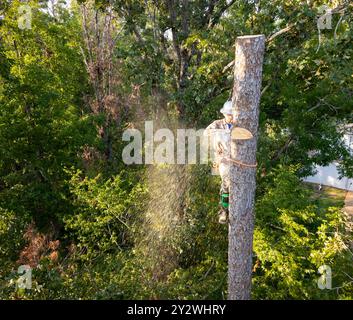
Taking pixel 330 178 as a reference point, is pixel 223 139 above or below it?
below

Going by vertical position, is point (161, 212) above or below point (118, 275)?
above

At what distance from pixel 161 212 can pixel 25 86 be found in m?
4.84

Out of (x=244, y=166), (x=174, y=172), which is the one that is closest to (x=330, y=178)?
(x=174, y=172)

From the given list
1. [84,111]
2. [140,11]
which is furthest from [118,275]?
[84,111]

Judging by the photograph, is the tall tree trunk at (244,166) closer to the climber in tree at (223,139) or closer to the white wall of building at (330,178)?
the climber in tree at (223,139)

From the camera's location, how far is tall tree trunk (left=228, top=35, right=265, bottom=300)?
3453 millimetres

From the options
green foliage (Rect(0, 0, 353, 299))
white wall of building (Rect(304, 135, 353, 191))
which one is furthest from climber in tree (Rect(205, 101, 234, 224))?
white wall of building (Rect(304, 135, 353, 191))

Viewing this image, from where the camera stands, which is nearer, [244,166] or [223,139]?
[244,166]

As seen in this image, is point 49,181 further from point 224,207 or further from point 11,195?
point 224,207

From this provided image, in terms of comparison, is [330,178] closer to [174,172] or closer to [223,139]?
[174,172]

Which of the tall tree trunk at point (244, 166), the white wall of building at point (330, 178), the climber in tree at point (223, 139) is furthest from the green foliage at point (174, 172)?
the white wall of building at point (330, 178)

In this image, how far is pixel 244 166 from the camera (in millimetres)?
3744

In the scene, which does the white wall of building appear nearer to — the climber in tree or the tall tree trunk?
the climber in tree

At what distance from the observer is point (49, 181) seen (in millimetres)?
9273
